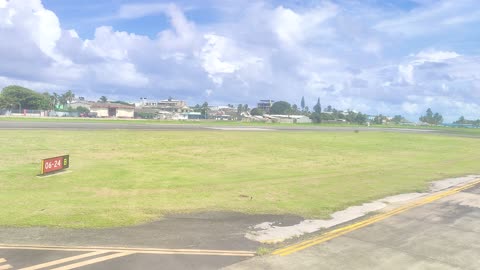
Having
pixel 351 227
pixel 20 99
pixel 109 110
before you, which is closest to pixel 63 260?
pixel 351 227

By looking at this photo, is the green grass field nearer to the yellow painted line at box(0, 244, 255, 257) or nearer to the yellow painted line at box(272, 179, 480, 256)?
the yellow painted line at box(272, 179, 480, 256)

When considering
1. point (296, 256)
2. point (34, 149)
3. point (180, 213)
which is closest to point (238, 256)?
point (296, 256)

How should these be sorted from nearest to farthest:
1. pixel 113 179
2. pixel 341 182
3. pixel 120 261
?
pixel 120 261
pixel 113 179
pixel 341 182

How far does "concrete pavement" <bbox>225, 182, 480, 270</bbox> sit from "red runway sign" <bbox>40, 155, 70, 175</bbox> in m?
14.1

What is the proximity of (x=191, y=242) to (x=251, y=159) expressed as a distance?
1994 centimetres

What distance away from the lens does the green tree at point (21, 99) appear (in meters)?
141

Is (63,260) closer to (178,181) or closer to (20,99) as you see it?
(178,181)

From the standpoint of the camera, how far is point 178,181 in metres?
20.0

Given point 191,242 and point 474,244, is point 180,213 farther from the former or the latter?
point 474,244

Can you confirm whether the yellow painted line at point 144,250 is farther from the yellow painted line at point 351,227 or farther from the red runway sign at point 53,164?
the red runway sign at point 53,164

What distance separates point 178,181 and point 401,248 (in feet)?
39.3

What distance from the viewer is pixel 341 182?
21.5 meters

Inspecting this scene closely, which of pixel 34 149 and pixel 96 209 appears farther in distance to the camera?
pixel 34 149

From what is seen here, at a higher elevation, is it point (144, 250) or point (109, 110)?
point (109, 110)
